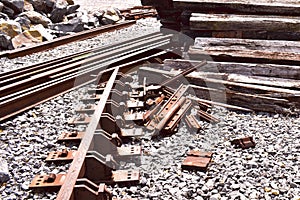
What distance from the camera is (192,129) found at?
16.1ft

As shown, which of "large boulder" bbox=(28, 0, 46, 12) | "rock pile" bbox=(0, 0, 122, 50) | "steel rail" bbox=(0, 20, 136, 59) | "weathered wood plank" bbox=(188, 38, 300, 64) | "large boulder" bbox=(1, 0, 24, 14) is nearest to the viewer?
"weathered wood plank" bbox=(188, 38, 300, 64)

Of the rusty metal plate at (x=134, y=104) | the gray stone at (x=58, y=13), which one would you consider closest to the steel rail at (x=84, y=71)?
the rusty metal plate at (x=134, y=104)

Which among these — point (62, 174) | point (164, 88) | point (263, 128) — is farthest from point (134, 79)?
point (62, 174)

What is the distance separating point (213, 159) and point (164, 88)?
2267mm

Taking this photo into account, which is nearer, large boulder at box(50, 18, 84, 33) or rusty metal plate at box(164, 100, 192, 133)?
rusty metal plate at box(164, 100, 192, 133)

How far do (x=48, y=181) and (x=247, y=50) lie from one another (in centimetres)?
447

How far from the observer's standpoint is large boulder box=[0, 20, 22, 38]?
34.4ft

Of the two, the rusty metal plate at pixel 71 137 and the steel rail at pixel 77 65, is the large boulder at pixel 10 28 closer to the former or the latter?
the steel rail at pixel 77 65

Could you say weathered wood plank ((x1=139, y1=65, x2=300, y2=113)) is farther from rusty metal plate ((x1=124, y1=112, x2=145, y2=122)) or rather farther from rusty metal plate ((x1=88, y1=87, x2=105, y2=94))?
rusty metal plate ((x1=88, y1=87, x2=105, y2=94))

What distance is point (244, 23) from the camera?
7305 mm

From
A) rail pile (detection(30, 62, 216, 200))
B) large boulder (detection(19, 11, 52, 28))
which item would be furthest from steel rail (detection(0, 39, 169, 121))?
large boulder (detection(19, 11, 52, 28))

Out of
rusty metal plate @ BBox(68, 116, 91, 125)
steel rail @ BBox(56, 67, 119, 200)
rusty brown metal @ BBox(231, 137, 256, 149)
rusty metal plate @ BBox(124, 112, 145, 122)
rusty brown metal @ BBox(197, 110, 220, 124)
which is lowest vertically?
rusty brown metal @ BBox(231, 137, 256, 149)

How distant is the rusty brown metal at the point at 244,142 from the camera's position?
14.2ft

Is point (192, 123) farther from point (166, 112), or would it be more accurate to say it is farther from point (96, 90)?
point (96, 90)
